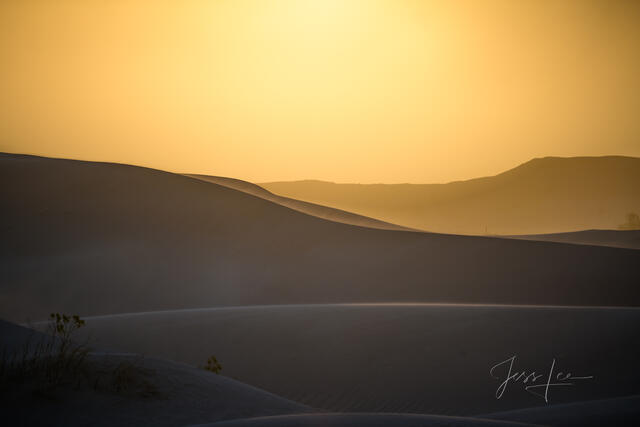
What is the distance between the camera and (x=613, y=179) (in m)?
168

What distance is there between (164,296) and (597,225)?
132m

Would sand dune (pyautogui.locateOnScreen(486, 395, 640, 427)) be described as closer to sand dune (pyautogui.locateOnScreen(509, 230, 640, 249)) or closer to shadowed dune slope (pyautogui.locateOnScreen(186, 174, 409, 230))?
shadowed dune slope (pyautogui.locateOnScreen(186, 174, 409, 230))

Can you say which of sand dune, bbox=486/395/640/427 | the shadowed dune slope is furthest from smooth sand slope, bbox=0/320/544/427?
the shadowed dune slope

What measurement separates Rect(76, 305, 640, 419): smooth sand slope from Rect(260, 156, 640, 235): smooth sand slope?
12293 centimetres

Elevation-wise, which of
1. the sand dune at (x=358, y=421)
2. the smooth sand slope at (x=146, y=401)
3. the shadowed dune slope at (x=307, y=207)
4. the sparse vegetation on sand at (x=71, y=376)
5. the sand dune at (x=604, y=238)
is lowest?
the smooth sand slope at (x=146, y=401)

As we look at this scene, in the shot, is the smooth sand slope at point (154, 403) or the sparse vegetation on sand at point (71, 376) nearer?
the smooth sand slope at point (154, 403)

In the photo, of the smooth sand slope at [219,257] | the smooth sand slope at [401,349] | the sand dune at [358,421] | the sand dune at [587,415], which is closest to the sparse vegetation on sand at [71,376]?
the sand dune at [358,421]

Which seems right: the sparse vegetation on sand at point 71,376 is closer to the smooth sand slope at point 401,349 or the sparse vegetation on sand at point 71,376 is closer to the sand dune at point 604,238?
the smooth sand slope at point 401,349

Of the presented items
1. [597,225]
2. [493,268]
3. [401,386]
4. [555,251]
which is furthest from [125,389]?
[597,225]

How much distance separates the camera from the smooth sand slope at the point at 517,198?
14438 cm

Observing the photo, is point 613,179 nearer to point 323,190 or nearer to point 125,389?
point 323,190

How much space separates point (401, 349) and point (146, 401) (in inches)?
246

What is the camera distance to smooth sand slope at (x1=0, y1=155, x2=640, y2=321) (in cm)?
2394

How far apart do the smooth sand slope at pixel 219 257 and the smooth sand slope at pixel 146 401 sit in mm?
17437
